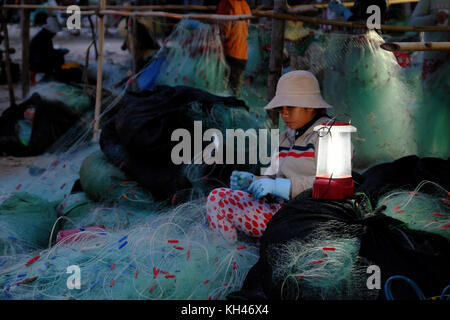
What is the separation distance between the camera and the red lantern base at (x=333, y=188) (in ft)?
7.92

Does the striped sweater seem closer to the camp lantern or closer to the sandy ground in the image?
the camp lantern

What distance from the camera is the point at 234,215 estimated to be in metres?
2.82

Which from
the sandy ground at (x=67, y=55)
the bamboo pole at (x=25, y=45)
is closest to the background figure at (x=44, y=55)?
the bamboo pole at (x=25, y=45)

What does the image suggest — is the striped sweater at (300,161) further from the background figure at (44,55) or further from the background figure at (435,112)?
the background figure at (44,55)

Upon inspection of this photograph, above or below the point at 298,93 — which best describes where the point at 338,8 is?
above

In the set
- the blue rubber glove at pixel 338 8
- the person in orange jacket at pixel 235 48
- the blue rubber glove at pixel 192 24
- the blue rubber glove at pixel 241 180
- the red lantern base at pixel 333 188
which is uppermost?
the blue rubber glove at pixel 338 8

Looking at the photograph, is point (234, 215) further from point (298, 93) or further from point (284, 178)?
point (298, 93)

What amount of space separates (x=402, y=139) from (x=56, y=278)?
2.86m

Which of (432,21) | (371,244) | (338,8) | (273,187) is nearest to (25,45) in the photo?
Result: (338,8)

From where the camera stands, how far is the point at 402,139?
13.8 feet

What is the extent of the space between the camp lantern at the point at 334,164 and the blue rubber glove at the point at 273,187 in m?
0.28

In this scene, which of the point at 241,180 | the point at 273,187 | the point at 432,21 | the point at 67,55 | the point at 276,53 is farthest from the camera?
the point at 67,55

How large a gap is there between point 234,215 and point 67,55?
26.0ft
